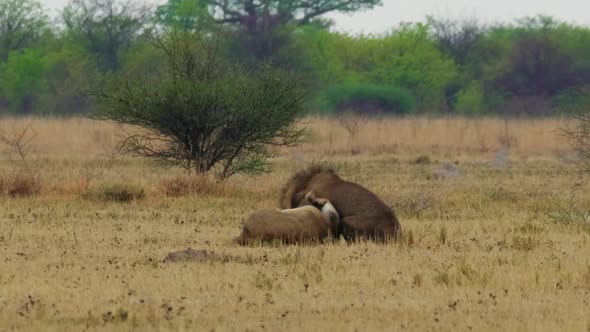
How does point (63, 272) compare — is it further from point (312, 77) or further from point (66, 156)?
point (312, 77)

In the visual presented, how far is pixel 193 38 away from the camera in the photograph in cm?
2302

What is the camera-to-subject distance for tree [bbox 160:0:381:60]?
60.8 m

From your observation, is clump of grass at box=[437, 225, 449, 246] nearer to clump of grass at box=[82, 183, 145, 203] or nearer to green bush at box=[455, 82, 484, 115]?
clump of grass at box=[82, 183, 145, 203]

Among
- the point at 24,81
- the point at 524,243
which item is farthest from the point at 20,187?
the point at 24,81

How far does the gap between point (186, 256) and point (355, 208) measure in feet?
7.95

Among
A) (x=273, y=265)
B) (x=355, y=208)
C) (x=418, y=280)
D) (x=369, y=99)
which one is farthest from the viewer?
(x=369, y=99)

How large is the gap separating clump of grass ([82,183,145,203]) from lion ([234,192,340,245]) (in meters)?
5.62

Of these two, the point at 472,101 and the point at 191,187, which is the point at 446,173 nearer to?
the point at 191,187

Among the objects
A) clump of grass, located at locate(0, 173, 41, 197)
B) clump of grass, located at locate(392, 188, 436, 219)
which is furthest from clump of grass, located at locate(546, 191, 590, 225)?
clump of grass, located at locate(0, 173, 41, 197)

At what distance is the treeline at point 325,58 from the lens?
59781 mm

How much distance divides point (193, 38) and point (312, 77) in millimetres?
40077

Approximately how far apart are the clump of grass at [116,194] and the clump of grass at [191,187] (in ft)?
1.43

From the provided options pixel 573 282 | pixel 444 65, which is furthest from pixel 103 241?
pixel 444 65

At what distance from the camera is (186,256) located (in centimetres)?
1152
